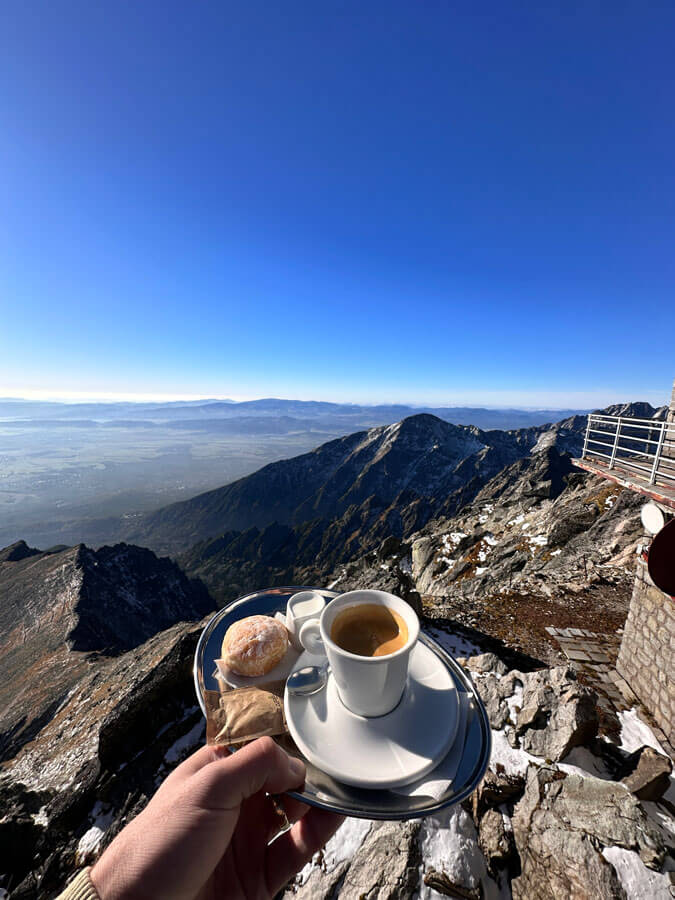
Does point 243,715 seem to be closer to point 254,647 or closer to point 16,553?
point 254,647

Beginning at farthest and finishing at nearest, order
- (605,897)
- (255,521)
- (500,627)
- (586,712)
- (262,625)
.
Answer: (255,521) → (500,627) → (586,712) → (605,897) → (262,625)

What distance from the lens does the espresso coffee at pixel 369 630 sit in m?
2.01

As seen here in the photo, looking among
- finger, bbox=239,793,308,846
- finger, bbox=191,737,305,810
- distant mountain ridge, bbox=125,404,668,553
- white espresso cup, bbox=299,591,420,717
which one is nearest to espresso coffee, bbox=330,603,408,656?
white espresso cup, bbox=299,591,420,717

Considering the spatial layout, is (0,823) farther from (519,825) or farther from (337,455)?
Result: (337,455)

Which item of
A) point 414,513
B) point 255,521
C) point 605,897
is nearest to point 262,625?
Result: point 605,897

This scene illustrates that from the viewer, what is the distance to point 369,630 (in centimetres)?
214

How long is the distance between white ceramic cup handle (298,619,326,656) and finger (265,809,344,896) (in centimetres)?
119

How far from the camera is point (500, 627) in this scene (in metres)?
Answer: 9.38

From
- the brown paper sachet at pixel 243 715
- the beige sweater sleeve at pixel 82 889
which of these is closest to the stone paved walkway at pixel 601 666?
the brown paper sachet at pixel 243 715

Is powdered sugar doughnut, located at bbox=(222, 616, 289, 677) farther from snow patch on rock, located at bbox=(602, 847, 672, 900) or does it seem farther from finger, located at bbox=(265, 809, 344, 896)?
snow patch on rock, located at bbox=(602, 847, 672, 900)

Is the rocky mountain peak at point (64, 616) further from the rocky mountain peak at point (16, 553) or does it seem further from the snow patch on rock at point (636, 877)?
the snow patch on rock at point (636, 877)

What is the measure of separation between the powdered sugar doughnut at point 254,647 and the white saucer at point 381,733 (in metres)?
0.20

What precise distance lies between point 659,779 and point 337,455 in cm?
15871

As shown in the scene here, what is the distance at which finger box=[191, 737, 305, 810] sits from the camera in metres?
1.76
